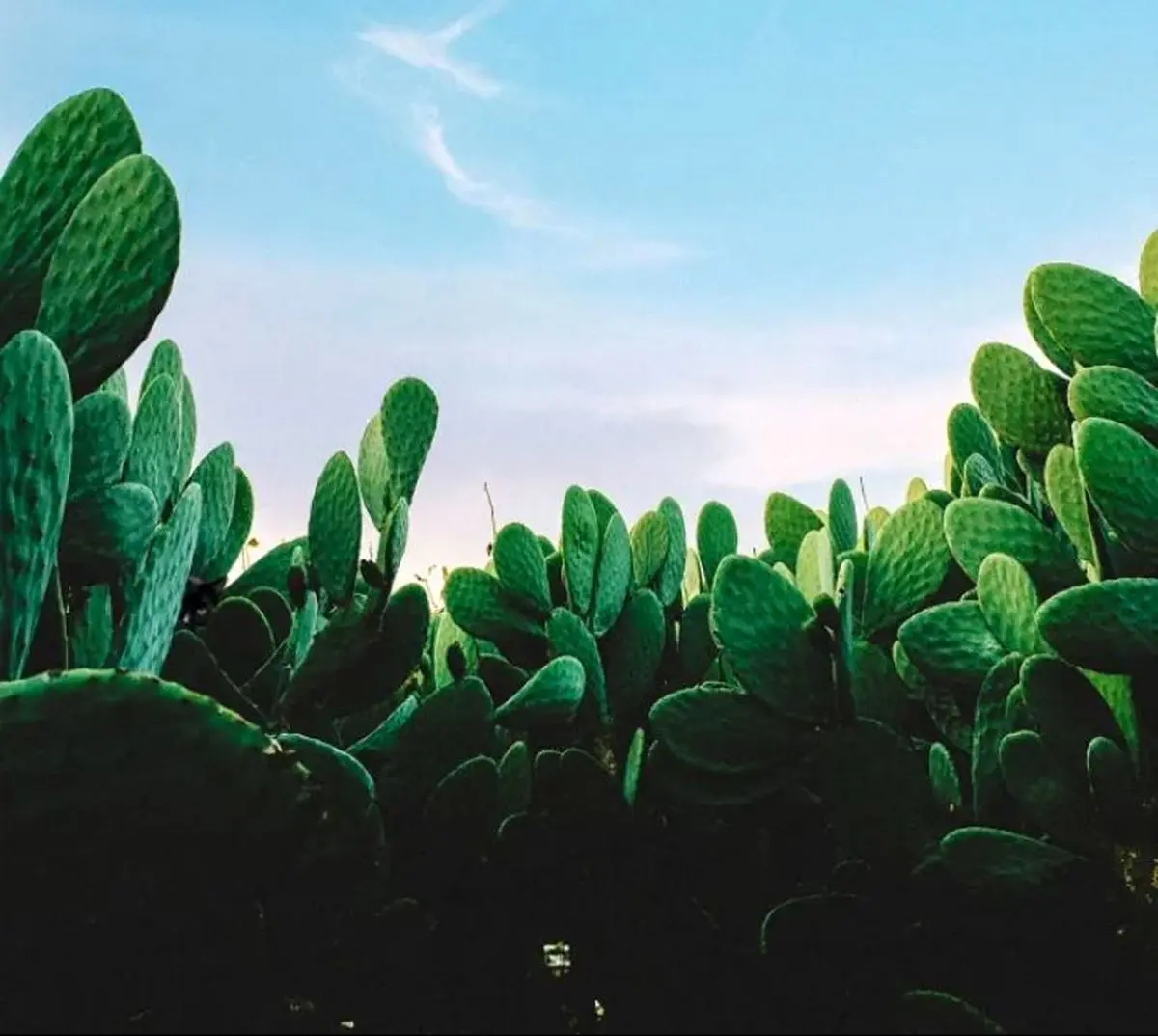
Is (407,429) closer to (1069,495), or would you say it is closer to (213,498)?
(213,498)

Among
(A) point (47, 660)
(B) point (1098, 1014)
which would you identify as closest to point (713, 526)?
(B) point (1098, 1014)

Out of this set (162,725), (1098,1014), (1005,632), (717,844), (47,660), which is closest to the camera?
(162,725)

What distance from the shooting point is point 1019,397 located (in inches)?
68.6

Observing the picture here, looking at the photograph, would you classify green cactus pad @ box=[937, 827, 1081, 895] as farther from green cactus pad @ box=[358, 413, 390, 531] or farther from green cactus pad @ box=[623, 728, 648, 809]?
Result: green cactus pad @ box=[358, 413, 390, 531]

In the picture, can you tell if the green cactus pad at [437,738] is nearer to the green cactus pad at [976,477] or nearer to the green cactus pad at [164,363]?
the green cactus pad at [164,363]

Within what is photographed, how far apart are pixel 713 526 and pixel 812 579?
1.78ft

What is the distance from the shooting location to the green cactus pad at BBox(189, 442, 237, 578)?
61.1 inches

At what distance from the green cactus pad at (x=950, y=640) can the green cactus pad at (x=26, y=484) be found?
3.20 feet

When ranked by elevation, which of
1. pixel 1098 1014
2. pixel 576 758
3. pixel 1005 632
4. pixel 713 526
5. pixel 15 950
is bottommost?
pixel 1098 1014

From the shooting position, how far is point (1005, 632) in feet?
5.14

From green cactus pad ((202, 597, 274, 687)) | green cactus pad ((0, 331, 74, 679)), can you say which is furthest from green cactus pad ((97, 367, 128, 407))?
green cactus pad ((0, 331, 74, 679))

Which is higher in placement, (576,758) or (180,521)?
(180,521)

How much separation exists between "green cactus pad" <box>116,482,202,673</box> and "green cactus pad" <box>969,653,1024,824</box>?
2.85ft

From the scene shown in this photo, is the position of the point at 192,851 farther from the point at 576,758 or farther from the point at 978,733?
the point at 978,733
